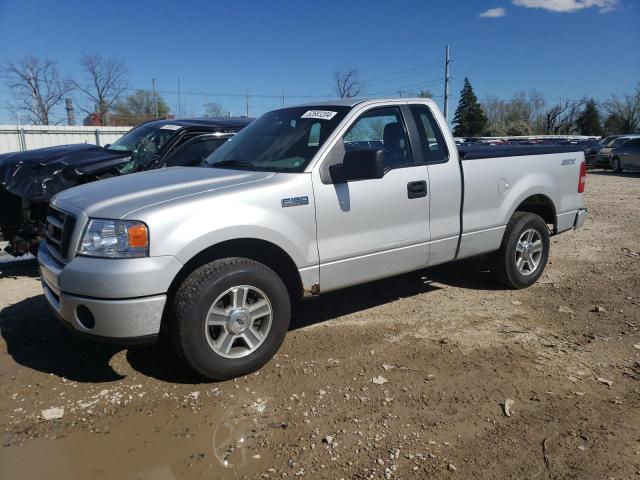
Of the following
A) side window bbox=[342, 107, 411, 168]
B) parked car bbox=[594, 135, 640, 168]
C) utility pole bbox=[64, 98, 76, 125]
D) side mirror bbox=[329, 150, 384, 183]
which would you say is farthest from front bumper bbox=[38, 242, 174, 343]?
utility pole bbox=[64, 98, 76, 125]

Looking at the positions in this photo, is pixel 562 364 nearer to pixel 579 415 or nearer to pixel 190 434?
pixel 579 415

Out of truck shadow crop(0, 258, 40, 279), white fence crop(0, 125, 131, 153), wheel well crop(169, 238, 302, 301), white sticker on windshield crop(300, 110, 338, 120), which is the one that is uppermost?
white fence crop(0, 125, 131, 153)

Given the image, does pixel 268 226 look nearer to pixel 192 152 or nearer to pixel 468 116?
pixel 192 152

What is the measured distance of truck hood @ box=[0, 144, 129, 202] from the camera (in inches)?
235

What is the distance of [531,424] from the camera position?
320cm

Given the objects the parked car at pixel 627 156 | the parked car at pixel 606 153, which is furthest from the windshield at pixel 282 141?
the parked car at pixel 606 153

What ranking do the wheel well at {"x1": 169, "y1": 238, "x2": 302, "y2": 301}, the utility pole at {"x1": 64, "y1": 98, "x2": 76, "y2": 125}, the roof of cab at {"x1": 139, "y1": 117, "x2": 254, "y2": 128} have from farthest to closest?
the utility pole at {"x1": 64, "y1": 98, "x2": 76, "y2": 125}
the roof of cab at {"x1": 139, "y1": 117, "x2": 254, "y2": 128}
the wheel well at {"x1": 169, "y1": 238, "x2": 302, "y2": 301}

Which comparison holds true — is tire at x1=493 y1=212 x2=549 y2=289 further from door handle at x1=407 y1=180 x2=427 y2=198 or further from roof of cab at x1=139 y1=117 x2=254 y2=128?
roof of cab at x1=139 y1=117 x2=254 y2=128

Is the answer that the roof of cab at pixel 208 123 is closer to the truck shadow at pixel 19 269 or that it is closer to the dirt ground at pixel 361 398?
the truck shadow at pixel 19 269

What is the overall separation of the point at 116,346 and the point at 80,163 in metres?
2.87

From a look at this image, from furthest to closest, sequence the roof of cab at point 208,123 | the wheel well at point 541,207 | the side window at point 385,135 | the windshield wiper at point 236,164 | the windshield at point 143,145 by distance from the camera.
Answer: the roof of cab at point 208,123
the windshield at point 143,145
the wheel well at point 541,207
the side window at point 385,135
the windshield wiper at point 236,164

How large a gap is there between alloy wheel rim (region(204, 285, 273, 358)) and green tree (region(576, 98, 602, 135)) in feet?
244

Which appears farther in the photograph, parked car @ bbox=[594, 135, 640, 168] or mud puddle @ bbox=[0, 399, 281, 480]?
parked car @ bbox=[594, 135, 640, 168]

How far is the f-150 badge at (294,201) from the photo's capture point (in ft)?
12.5
